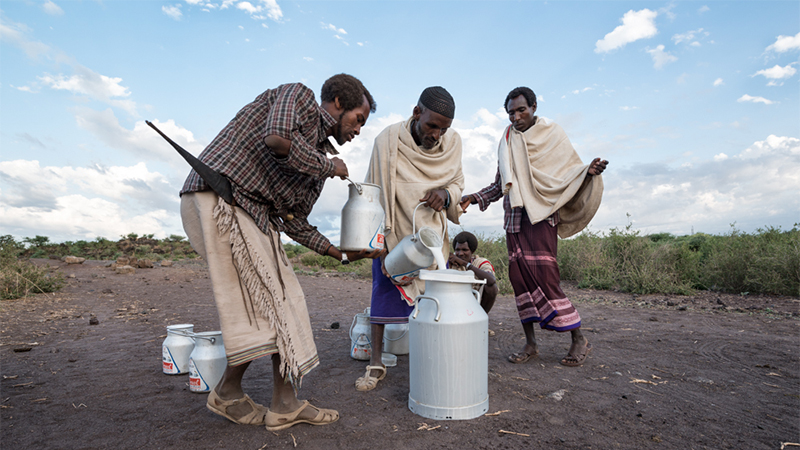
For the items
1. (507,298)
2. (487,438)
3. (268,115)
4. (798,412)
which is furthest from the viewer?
(507,298)

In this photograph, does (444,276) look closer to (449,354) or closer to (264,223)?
(449,354)

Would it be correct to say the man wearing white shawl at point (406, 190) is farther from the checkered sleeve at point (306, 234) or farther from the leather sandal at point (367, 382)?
the checkered sleeve at point (306, 234)

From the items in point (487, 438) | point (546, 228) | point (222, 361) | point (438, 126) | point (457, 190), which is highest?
point (438, 126)

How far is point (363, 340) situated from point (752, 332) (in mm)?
4358

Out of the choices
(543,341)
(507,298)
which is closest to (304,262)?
(507,298)

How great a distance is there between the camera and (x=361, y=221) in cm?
279

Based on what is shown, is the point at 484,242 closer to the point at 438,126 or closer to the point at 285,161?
the point at 438,126

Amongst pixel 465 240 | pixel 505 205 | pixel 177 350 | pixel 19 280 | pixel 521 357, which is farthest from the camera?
pixel 19 280

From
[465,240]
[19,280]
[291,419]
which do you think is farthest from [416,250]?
[19,280]

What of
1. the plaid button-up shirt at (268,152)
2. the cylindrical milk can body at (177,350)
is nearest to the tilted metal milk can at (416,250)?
the plaid button-up shirt at (268,152)

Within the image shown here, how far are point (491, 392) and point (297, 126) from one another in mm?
2201

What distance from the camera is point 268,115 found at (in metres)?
2.10

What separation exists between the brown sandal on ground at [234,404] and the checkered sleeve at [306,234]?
96 centimetres

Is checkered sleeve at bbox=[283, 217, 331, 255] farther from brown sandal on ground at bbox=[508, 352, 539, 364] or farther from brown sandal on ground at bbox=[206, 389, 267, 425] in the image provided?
brown sandal on ground at bbox=[508, 352, 539, 364]
